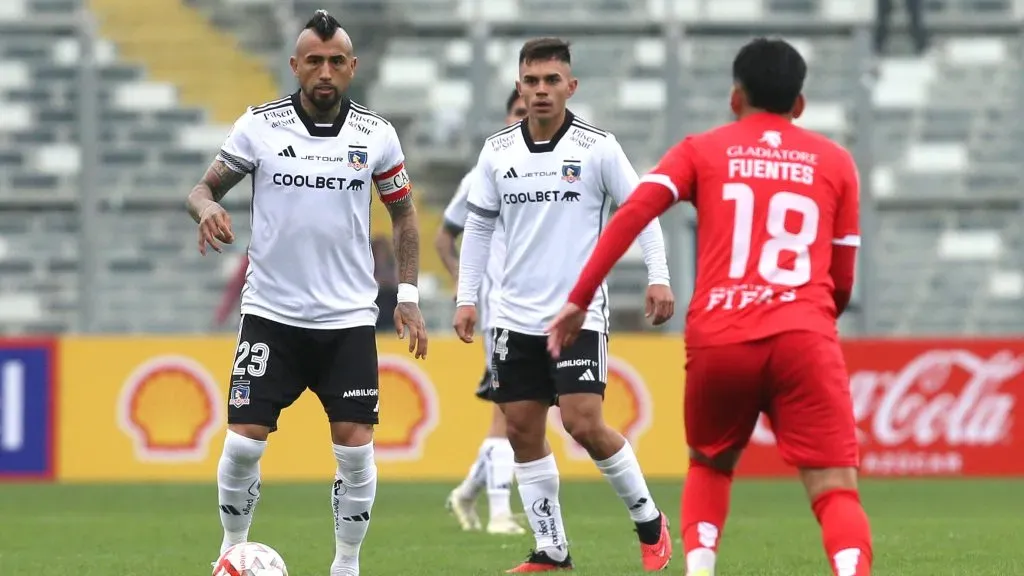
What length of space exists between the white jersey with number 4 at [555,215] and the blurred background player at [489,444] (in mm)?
2011

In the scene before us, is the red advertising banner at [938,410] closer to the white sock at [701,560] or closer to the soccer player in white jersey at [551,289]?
the soccer player in white jersey at [551,289]

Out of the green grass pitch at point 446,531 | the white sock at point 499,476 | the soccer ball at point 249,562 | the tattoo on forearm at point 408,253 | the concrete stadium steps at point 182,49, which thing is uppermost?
the concrete stadium steps at point 182,49

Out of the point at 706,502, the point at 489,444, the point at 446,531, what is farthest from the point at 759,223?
the point at 446,531

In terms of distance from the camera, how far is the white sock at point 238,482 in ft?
22.9

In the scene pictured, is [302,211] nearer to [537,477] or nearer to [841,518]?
[537,477]

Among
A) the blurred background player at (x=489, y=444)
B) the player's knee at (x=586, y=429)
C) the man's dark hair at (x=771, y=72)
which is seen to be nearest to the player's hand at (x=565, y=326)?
the man's dark hair at (x=771, y=72)

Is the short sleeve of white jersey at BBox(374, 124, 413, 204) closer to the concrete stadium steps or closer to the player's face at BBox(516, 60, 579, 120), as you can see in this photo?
the player's face at BBox(516, 60, 579, 120)

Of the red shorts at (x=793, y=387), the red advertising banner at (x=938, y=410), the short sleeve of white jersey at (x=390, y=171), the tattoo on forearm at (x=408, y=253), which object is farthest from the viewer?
the red advertising banner at (x=938, y=410)

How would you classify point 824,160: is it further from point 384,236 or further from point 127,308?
point 127,308

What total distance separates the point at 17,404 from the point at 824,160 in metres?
11.6

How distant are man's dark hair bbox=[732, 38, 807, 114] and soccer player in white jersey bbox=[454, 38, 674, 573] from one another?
2172 millimetres

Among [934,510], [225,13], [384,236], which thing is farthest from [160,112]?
[934,510]

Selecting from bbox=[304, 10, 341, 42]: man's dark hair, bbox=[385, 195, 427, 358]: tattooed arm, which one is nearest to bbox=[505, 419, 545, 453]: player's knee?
bbox=[385, 195, 427, 358]: tattooed arm

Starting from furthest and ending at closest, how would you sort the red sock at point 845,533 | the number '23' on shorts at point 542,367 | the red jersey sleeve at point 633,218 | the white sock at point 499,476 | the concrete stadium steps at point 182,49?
the concrete stadium steps at point 182,49
the white sock at point 499,476
the number '23' on shorts at point 542,367
the red jersey sleeve at point 633,218
the red sock at point 845,533
